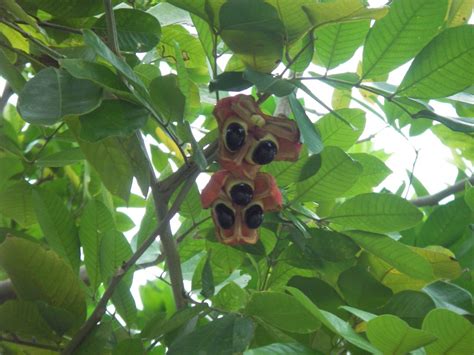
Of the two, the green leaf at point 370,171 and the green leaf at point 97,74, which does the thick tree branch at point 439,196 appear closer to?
the green leaf at point 370,171

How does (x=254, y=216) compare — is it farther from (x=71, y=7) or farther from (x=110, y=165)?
(x=71, y=7)

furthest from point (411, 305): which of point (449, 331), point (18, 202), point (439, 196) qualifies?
point (18, 202)

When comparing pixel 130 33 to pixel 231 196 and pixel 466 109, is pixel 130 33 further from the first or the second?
pixel 466 109

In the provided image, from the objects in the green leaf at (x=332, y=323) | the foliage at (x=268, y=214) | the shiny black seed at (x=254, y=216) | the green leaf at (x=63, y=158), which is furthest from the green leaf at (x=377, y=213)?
the green leaf at (x=63, y=158)

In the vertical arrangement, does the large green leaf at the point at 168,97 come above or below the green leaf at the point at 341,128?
above

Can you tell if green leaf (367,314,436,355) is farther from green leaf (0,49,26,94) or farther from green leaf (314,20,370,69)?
green leaf (0,49,26,94)

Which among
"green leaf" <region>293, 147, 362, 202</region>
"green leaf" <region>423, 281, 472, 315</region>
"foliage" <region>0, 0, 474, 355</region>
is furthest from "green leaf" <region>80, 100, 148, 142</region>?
"green leaf" <region>423, 281, 472, 315</region>
